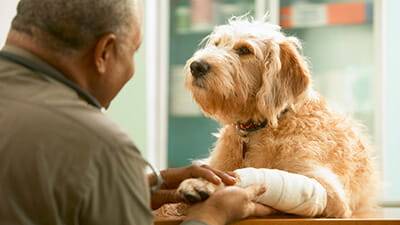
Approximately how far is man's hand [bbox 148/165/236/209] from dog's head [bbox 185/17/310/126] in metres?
0.35

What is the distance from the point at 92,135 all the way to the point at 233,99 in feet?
2.75

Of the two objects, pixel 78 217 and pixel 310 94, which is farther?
pixel 310 94

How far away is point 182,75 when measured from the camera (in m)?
4.37

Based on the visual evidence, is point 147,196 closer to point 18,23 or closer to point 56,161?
point 56,161

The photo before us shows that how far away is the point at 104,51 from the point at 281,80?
2.58 ft

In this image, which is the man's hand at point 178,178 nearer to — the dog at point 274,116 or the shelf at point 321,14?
the dog at point 274,116

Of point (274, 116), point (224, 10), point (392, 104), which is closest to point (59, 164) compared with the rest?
point (274, 116)

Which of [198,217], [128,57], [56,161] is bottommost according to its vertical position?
[198,217]

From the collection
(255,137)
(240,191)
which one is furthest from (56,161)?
(255,137)

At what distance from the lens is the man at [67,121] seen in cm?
89

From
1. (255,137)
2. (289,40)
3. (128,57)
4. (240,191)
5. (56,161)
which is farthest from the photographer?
(289,40)

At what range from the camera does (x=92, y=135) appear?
91 cm

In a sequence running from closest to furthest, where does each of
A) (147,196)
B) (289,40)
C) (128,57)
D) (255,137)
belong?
1. (147,196)
2. (128,57)
3. (255,137)
4. (289,40)

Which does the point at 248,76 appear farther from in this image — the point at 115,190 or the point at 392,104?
the point at 392,104
